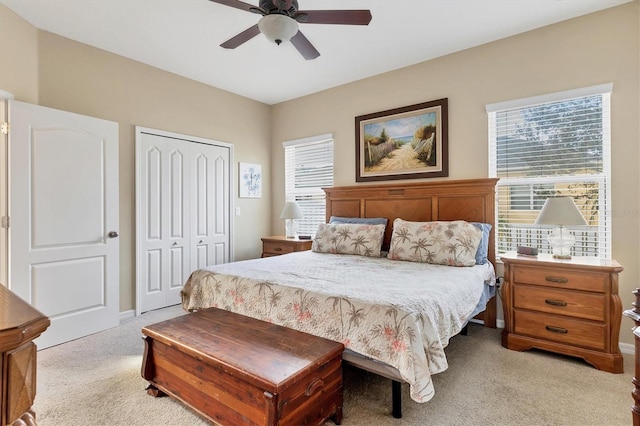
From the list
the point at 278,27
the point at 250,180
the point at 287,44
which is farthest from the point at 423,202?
the point at 250,180

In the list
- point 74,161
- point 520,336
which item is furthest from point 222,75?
point 520,336

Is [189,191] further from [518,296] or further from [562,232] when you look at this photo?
[562,232]

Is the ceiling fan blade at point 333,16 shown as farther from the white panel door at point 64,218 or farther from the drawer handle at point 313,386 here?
the white panel door at point 64,218

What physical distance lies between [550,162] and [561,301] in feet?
4.24

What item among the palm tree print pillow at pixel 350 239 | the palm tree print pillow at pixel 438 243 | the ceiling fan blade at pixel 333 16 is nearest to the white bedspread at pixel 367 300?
the palm tree print pillow at pixel 438 243

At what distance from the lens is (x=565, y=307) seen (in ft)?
7.95

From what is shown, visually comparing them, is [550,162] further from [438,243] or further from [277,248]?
[277,248]

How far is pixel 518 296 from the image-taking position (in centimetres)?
262

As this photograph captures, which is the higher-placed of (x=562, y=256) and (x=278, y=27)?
(x=278, y=27)

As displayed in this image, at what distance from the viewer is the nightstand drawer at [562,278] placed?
7.57ft

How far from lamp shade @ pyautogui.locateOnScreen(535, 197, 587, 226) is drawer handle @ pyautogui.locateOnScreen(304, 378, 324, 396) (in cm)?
219

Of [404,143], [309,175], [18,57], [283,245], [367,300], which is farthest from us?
[309,175]

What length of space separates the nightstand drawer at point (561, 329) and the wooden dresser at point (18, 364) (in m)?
3.02

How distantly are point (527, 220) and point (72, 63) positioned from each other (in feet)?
15.5
